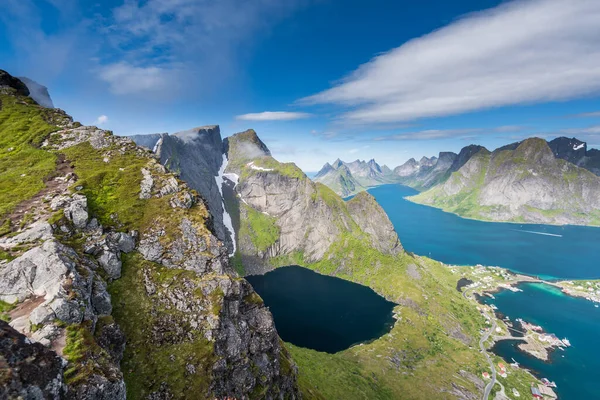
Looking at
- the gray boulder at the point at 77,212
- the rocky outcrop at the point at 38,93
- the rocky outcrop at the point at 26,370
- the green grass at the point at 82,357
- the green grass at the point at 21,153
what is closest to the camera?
the rocky outcrop at the point at 26,370

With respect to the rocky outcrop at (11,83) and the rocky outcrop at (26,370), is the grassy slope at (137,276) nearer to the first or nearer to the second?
the rocky outcrop at (26,370)

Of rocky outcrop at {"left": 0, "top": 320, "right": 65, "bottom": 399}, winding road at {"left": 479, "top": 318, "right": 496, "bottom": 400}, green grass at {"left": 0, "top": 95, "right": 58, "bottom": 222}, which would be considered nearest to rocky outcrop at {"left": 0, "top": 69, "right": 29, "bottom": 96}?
green grass at {"left": 0, "top": 95, "right": 58, "bottom": 222}

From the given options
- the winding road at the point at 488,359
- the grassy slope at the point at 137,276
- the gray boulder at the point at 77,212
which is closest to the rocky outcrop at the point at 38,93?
the grassy slope at the point at 137,276

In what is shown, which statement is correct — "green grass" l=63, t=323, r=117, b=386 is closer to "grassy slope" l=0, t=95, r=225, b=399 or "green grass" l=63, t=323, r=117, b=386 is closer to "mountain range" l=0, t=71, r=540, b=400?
"grassy slope" l=0, t=95, r=225, b=399

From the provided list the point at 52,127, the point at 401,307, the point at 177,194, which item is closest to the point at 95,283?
the point at 177,194

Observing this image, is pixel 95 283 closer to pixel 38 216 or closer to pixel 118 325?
pixel 118 325

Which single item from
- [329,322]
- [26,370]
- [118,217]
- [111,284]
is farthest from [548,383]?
[26,370]
